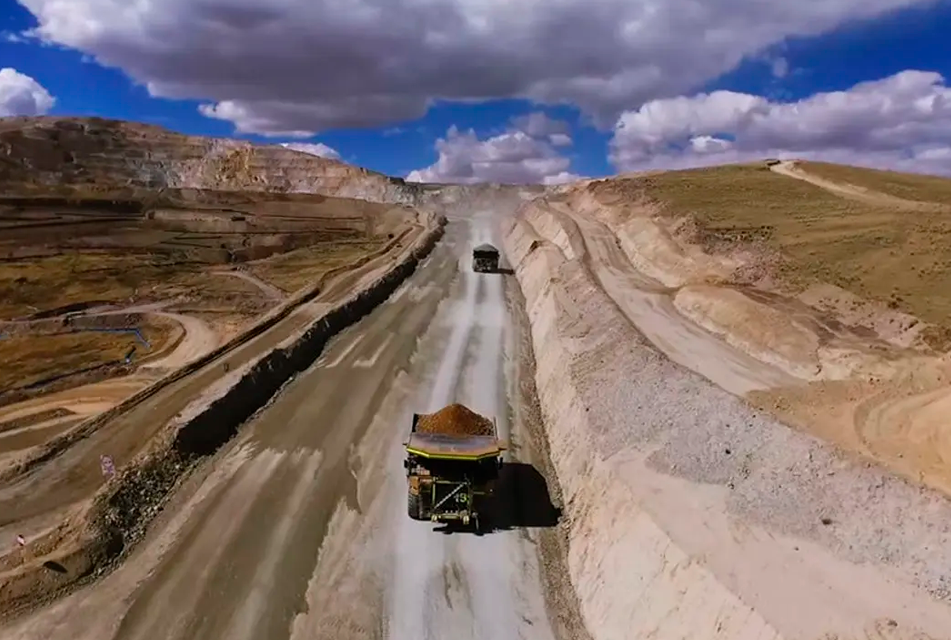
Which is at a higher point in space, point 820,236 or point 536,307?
point 820,236

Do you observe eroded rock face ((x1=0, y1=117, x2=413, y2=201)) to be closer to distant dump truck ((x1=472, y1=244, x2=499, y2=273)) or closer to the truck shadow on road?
distant dump truck ((x1=472, y1=244, x2=499, y2=273))

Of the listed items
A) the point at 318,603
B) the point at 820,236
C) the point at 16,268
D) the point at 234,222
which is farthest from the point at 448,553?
the point at 234,222

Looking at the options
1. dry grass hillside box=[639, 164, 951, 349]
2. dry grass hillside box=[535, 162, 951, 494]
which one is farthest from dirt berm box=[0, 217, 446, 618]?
dry grass hillside box=[639, 164, 951, 349]

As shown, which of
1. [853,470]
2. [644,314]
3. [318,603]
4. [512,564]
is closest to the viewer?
[853,470]

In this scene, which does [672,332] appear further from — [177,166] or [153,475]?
[177,166]

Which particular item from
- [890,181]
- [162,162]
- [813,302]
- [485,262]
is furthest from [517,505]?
[162,162]

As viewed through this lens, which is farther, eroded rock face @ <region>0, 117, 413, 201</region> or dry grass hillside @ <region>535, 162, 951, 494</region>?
eroded rock face @ <region>0, 117, 413, 201</region>

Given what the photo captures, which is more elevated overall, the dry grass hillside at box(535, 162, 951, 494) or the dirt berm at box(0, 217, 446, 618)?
the dry grass hillside at box(535, 162, 951, 494)

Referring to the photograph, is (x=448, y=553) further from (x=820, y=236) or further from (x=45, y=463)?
(x=820, y=236)
